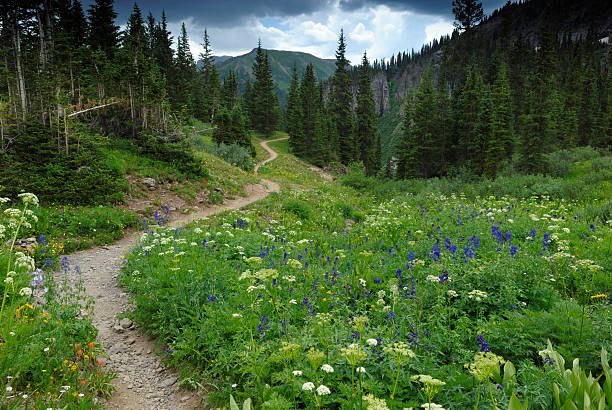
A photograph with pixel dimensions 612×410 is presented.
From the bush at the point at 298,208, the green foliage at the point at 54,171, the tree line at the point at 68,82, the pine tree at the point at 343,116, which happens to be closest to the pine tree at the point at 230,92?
the pine tree at the point at 343,116

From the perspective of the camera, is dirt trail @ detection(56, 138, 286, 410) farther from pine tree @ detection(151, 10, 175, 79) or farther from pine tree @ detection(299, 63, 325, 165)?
pine tree @ detection(151, 10, 175, 79)

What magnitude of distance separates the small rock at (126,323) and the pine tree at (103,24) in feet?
122

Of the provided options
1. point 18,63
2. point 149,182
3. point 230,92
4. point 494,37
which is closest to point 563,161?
point 149,182

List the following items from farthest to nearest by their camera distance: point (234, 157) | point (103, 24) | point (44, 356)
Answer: point (103, 24), point (234, 157), point (44, 356)

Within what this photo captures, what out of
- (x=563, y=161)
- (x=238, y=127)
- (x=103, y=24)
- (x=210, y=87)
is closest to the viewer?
(x=563, y=161)

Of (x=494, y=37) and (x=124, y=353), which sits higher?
(x=494, y=37)

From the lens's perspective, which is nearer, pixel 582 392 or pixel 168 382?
pixel 582 392

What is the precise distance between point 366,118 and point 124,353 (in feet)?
169

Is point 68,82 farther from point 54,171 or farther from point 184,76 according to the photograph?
point 184,76

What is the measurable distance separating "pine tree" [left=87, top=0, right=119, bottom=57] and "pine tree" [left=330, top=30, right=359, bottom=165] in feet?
104

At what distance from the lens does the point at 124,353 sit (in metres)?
5.20

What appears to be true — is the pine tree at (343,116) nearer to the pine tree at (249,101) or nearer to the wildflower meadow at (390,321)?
the pine tree at (249,101)

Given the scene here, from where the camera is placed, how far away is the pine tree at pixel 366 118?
164 feet

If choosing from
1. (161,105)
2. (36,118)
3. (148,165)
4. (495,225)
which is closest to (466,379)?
(495,225)
